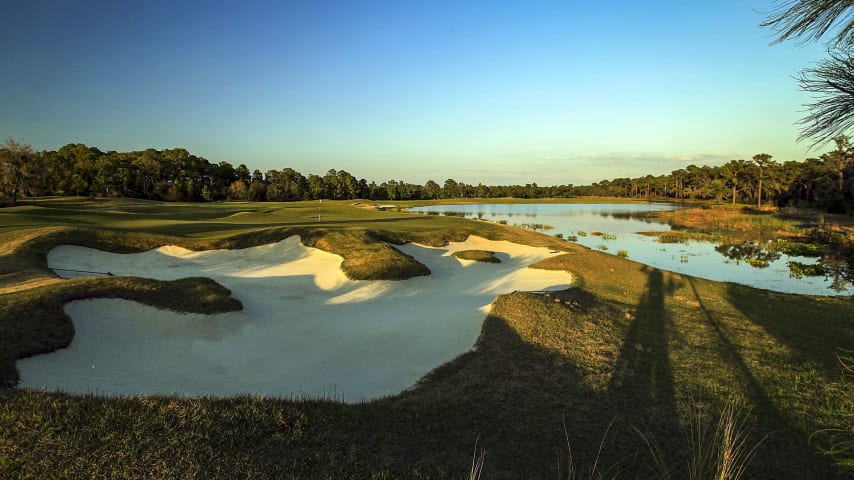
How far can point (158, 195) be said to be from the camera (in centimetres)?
7538

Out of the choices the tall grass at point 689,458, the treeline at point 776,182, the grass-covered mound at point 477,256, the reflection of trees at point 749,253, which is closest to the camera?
the tall grass at point 689,458

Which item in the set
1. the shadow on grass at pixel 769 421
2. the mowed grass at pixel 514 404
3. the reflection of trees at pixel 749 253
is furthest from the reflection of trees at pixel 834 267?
the shadow on grass at pixel 769 421

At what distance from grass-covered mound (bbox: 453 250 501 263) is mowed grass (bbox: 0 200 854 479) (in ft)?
21.2

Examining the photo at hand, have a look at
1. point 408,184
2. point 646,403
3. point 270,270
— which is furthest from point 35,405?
point 408,184

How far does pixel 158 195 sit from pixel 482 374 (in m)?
85.1

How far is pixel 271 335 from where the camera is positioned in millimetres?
10734

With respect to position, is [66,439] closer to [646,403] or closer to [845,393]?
[646,403]

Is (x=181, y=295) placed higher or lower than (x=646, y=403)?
higher

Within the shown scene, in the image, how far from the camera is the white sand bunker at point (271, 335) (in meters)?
8.02

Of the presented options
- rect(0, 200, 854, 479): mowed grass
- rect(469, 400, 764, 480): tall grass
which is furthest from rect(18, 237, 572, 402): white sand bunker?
rect(469, 400, 764, 480): tall grass

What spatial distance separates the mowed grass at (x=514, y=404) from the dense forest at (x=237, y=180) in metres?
42.4

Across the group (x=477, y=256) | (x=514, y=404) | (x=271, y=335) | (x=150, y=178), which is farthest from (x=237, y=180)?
(x=514, y=404)

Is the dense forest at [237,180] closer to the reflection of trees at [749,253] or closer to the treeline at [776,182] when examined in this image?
the treeline at [776,182]

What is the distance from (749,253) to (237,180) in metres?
98.1
